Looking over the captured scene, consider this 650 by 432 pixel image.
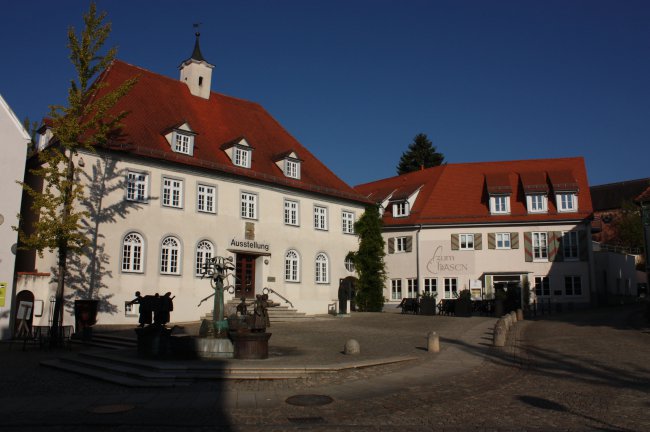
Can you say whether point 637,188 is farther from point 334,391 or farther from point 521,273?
point 334,391

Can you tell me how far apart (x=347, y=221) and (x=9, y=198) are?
1914 cm

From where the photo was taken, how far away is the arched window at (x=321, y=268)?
34.0 m

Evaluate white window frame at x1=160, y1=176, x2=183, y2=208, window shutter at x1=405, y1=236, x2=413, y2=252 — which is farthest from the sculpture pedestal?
window shutter at x1=405, y1=236, x2=413, y2=252

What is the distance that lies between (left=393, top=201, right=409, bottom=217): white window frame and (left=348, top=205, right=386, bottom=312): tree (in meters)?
4.63

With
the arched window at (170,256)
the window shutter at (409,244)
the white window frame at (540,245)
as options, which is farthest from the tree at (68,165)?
the white window frame at (540,245)

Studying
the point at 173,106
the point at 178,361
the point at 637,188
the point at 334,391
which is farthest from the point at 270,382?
the point at 637,188

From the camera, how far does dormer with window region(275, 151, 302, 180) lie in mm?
33375

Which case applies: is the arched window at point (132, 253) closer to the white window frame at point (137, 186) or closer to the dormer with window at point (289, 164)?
the white window frame at point (137, 186)

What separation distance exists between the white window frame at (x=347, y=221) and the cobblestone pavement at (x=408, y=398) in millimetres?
18046

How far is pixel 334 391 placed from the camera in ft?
38.7

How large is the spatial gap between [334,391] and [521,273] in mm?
28384

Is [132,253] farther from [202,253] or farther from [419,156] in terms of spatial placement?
[419,156]

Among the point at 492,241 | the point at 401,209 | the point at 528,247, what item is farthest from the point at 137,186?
the point at 528,247

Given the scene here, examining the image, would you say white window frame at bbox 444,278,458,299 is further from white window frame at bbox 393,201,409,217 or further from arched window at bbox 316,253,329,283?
arched window at bbox 316,253,329,283
